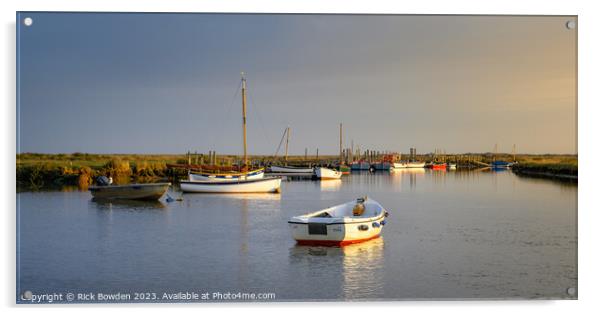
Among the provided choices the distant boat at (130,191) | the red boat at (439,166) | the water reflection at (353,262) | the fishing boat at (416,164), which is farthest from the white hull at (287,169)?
the water reflection at (353,262)

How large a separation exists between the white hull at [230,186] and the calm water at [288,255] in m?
7.86

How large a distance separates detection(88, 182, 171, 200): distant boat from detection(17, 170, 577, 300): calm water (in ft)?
8.95

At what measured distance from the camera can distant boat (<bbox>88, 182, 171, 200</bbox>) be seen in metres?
21.2

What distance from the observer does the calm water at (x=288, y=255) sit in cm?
861

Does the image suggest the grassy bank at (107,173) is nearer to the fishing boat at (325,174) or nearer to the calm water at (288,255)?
the calm water at (288,255)

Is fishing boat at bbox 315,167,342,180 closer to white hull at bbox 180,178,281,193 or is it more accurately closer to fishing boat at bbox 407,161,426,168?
white hull at bbox 180,178,281,193

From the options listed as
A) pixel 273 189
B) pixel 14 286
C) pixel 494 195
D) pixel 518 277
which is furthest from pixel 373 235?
pixel 273 189

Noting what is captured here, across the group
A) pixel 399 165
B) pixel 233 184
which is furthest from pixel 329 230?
pixel 399 165

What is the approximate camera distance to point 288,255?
1087 centimetres

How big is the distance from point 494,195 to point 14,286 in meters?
20.0

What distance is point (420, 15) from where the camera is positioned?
335 inches

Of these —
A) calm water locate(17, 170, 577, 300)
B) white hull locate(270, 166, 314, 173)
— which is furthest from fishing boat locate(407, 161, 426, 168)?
calm water locate(17, 170, 577, 300)

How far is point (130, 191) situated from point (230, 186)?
237 inches
